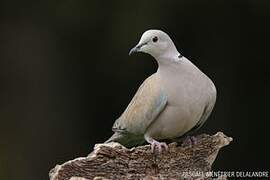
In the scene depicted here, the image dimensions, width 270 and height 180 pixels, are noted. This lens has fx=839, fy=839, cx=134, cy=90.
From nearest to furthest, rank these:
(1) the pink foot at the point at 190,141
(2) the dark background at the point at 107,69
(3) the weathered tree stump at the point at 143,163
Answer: (3) the weathered tree stump at the point at 143,163 → (1) the pink foot at the point at 190,141 → (2) the dark background at the point at 107,69

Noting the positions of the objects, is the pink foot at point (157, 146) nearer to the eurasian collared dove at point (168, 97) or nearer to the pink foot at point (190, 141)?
the eurasian collared dove at point (168, 97)

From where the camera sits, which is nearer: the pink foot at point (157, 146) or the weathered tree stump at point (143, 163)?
the weathered tree stump at point (143, 163)

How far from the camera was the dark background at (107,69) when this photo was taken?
6.68 m

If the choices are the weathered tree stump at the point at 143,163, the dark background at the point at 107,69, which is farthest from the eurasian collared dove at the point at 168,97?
the dark background at the point at 107,69

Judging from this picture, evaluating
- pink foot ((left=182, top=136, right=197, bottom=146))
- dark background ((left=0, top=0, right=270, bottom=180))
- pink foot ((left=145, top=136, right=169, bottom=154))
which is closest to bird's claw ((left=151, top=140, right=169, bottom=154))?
pink foot ((left=145, top=136, right=169, bottom=154))

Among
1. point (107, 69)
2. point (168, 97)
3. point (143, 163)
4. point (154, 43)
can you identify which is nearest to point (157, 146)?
point (143, 163)

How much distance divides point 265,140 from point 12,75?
220 centimetres

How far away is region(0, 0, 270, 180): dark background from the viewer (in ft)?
21.9

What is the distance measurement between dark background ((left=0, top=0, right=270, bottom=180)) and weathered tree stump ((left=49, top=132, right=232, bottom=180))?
237 centimetres

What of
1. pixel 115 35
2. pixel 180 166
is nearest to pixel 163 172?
pixel 180 166

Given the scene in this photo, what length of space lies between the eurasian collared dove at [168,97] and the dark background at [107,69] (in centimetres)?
211

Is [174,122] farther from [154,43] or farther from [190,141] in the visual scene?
[154,43]

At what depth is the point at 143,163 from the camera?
4.10 meters

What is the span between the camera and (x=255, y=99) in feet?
22.5
